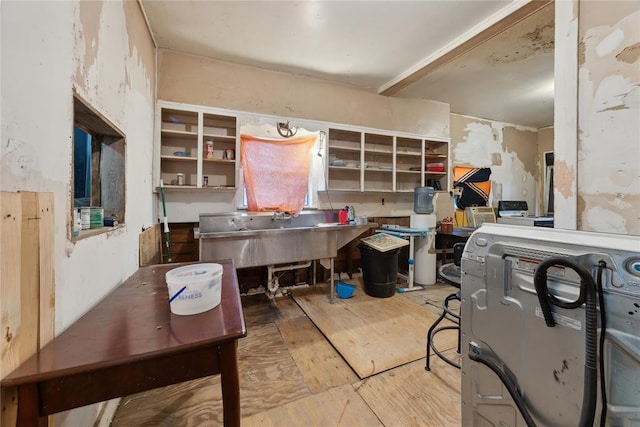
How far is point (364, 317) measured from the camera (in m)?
2.63

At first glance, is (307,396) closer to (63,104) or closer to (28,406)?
(28,406)

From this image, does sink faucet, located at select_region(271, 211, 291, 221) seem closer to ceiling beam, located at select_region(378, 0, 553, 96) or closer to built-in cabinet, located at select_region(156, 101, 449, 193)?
built-in cabinet, located at select_region(156, 101, 449, 193)

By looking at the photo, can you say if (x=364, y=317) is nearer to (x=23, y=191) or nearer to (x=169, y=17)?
(x=23, y=191)

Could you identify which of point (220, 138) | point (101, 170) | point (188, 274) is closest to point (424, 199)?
point (220, 138)

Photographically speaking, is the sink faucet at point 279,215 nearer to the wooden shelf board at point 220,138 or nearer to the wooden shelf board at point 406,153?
the wooden shelf board at point 220,138

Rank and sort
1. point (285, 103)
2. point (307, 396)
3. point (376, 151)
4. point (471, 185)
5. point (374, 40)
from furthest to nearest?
point (471, 185)
point (376, 151)
point (285, 103)
point (374, 40)
point (307, 396)

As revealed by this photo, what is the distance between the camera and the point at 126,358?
0.73 metres

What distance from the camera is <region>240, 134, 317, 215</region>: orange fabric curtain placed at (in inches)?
119

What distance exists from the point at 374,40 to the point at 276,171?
1755mm

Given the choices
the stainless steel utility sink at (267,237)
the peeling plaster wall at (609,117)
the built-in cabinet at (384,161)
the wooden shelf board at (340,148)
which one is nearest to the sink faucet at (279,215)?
the stainless steel utility sink at (267,237)

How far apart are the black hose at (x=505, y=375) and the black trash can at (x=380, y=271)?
6.62 feet

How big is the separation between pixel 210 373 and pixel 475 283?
1119 millimetres

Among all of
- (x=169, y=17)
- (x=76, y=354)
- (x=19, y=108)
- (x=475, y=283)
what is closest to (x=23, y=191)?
(x=19, y=108)

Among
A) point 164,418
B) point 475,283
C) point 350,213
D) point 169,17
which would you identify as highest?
point 169,17
